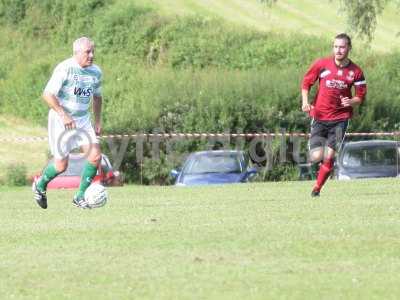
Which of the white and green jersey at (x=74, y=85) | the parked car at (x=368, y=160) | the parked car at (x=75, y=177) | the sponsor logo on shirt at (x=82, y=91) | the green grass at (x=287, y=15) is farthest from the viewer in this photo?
the green grass at (x=287, y=15)

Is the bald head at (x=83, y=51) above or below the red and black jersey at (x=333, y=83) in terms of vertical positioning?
above

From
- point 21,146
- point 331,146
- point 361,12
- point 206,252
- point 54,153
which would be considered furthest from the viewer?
point 21,146

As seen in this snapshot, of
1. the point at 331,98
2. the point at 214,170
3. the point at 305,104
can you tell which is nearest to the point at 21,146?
the point at 214,170

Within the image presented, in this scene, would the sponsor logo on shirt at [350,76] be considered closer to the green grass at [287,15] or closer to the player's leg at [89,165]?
the player's leg at [89,165]

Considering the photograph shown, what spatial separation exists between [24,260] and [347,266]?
2725 mm

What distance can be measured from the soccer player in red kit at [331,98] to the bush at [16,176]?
2153 centimetres

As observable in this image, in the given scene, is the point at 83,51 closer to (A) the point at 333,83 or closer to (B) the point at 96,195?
(B) the point at 96,195

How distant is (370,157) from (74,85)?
16.2 metres

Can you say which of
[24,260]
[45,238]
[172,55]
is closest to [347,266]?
[24,260]

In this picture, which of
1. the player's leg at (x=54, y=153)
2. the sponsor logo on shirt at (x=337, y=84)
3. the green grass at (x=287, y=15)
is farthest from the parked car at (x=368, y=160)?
the green grass at (x=287, y=15)

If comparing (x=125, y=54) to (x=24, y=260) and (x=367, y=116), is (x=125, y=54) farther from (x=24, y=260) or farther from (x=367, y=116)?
(x=24, y=260)

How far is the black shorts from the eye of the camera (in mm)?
18250

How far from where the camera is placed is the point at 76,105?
15734mm

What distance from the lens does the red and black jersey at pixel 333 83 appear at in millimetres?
17984
